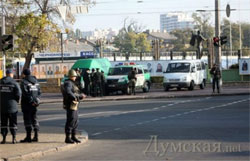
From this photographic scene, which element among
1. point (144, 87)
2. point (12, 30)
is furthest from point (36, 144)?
point (12, 30)

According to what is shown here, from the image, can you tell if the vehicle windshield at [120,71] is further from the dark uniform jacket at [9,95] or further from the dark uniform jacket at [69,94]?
the dark uniform jacket at [69,94]

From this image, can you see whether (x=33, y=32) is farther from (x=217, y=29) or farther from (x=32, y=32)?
(x=217, y=29)

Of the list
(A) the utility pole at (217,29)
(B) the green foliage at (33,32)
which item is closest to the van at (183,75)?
(A) the utility pole at (217,29)

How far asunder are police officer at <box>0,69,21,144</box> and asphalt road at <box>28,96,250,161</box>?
1.87 meters

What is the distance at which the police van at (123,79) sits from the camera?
124ft

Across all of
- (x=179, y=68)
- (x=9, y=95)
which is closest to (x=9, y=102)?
(x=9, y=95)

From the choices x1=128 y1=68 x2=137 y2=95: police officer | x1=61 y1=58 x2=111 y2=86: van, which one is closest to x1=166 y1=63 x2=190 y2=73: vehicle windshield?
x1=61 y1=58 x2=111 y2=86: van

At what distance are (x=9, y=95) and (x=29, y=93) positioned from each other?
0.51 m

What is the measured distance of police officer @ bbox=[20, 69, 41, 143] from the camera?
612 inches

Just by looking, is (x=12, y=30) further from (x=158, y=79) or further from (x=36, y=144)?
(x=36, y=144)

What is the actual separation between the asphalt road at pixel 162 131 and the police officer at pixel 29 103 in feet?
4.56

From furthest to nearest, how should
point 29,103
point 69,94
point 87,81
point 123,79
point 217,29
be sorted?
point 217,29, point 123,79, point 87,81, point 29,103, point 69,94

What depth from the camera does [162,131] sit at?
57.9ft

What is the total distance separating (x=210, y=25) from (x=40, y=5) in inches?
2933
